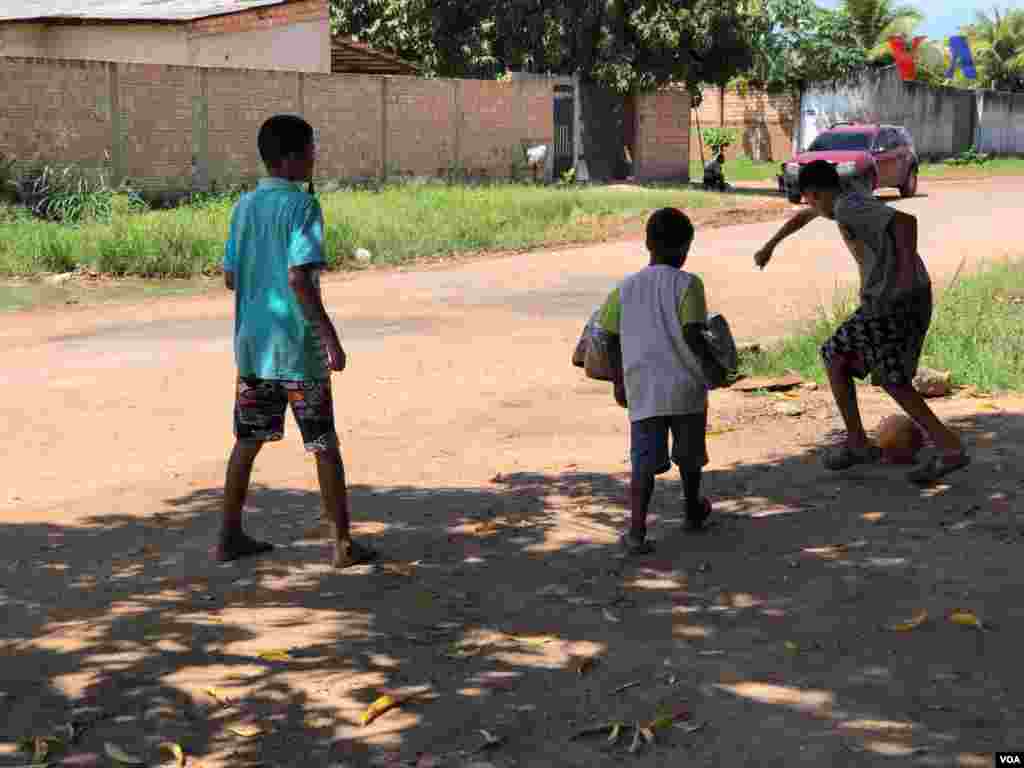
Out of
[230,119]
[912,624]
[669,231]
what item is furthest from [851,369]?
[230,119]

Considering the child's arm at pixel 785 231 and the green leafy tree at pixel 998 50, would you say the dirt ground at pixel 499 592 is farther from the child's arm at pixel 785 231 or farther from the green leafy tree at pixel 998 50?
the green leafy tree at pixel 998 50

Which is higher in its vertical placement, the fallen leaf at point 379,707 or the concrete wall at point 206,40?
the concrete wall at point 206,40

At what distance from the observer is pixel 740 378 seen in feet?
29.2

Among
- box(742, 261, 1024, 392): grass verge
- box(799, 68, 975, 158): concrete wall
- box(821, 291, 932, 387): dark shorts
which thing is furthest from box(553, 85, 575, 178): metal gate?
box(821, 291, 932, 387): dark shorts

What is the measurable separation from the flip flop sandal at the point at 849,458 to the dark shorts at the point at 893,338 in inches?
17.2

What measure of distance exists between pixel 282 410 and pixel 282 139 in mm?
978

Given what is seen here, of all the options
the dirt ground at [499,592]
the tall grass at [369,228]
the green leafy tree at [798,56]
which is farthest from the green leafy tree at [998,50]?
the dirt ground at [499,592]

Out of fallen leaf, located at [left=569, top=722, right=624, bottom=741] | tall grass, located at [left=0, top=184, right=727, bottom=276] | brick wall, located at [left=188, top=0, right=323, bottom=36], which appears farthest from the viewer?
brick wall, located at [left=188, top=0, right=323, bottom=36]

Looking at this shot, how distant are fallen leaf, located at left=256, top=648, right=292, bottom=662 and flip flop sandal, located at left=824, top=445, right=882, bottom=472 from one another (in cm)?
297

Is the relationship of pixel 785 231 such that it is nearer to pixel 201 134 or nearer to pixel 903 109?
pixel 201 134

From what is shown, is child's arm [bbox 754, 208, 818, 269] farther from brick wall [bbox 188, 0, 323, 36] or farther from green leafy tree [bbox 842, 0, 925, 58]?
green leafy tree [bbox 842, 0, 925, 58]

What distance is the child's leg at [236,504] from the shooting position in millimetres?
5203

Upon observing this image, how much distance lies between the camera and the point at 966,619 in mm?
4316

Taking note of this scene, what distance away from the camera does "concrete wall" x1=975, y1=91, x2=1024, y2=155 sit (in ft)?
162
